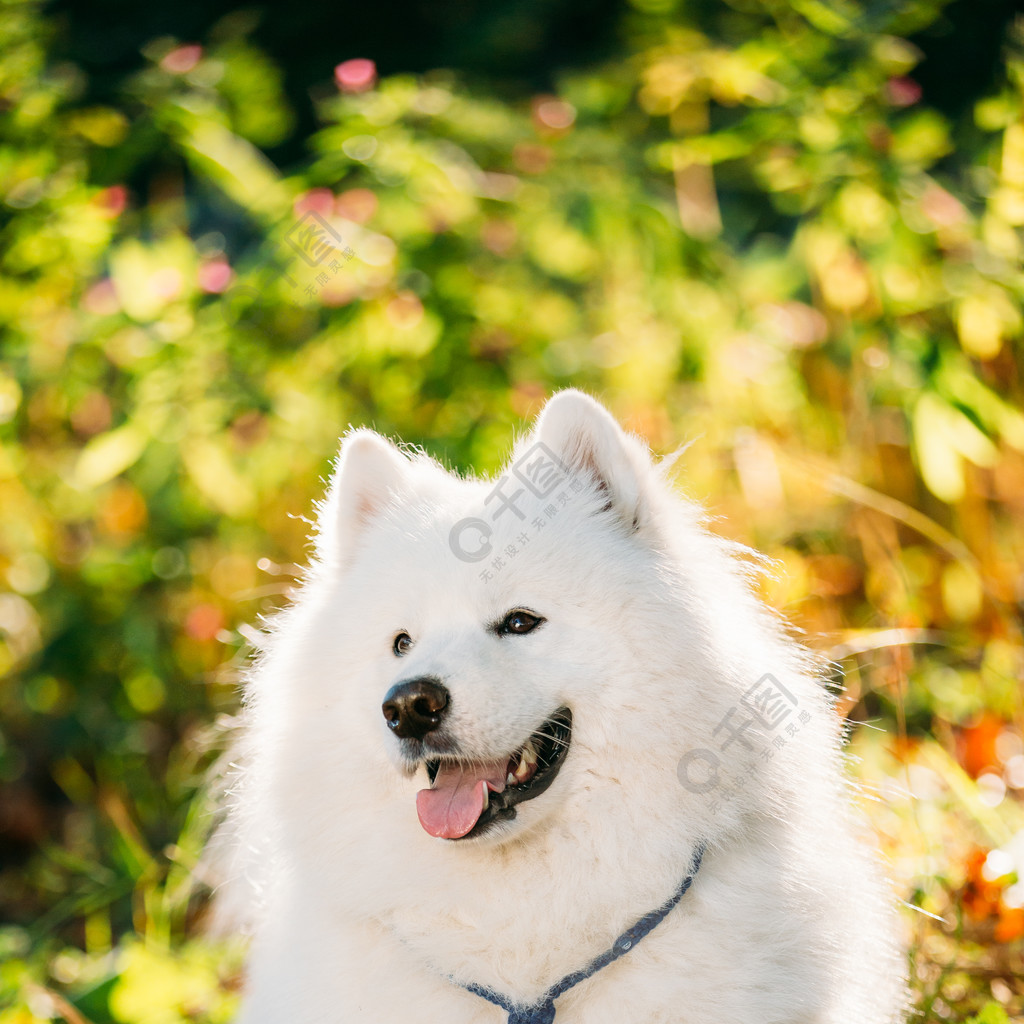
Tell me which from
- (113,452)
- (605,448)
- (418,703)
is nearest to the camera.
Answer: (418,703)

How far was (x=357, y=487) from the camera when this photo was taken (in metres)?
2.18

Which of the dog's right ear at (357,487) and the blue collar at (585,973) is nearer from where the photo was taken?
the blue collar at (585,973)

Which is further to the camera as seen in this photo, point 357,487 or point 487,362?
point 487,362

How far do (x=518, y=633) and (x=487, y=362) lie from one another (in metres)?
2.21

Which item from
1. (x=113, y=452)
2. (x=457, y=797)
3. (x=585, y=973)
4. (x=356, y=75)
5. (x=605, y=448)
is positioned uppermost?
(x=356, y=75)

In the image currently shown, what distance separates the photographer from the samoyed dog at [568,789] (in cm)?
166

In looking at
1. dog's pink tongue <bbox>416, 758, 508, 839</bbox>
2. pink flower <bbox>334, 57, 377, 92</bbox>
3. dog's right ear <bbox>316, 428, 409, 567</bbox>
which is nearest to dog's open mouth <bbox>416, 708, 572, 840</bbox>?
dog's pink tongue <bbox>416, 758, 508, 839</bbox>

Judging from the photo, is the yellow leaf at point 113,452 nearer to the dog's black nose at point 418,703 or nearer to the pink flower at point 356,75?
the pink flower at point 356,75

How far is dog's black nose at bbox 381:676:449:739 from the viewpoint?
1.64 m

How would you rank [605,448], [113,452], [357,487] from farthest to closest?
[113,452]
[357,487]
[605,448]

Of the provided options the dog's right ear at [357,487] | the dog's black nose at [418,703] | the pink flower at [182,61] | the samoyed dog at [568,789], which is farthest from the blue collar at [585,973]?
the pink flower at [182,61]

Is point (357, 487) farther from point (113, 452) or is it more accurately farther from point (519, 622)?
point (113, 452)

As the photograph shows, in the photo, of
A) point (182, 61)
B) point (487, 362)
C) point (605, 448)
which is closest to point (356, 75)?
point (182, 61)

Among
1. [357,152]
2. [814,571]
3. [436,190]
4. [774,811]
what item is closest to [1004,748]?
[814,571]
